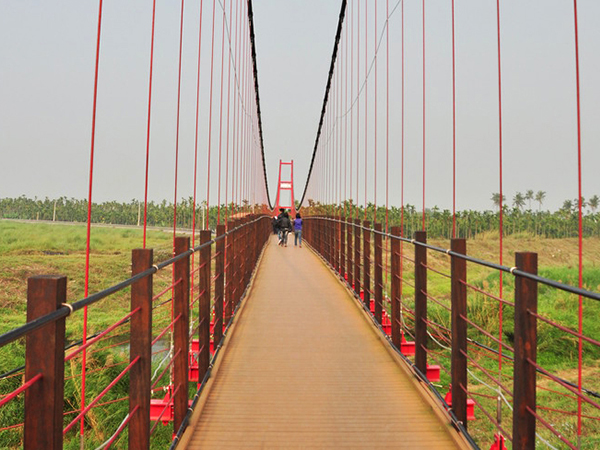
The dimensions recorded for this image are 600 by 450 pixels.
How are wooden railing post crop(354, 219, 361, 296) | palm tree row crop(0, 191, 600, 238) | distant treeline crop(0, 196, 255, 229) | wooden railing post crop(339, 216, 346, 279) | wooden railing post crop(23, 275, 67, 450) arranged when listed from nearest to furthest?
wooden railing post crop(23, 275, 67, 450)
wooden railing post crop(354, 219, 361, 296)
wooden railing post crop(339, 216, 346, 279)
palm tree row crop(0, 191, 600, 238)
distant treeline crop(0, 196, 255, 229)

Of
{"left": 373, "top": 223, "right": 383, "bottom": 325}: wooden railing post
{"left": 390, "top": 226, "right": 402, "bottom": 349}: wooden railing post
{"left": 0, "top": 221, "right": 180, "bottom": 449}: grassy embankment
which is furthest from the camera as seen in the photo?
{"left": 0, "top": 221, "right": 180, "bottom": 449}: grassy embankment

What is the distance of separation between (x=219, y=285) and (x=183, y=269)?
1448 mm

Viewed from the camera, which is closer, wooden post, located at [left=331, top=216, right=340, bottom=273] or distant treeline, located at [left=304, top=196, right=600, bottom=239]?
wooden post, located at [left=331, top=216, right=340, bottom=273]

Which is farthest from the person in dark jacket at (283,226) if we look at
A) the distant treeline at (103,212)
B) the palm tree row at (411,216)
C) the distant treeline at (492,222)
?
the distant treeline at (103,212)

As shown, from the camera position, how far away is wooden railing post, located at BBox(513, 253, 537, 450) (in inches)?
62.4

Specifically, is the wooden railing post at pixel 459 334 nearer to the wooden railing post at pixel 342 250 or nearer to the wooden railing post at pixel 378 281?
the wooden railing post at pixel 378 281

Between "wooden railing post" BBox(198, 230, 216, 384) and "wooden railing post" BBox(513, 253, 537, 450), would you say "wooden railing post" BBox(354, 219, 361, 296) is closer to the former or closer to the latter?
"wooden railing post" BBox(198, 230, 216, 384)

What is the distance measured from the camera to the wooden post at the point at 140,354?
166 cm

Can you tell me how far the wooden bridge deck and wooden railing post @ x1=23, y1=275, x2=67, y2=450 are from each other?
1.26m

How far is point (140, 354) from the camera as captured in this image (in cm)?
167

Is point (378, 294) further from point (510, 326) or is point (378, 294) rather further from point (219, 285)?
point (510, 326)

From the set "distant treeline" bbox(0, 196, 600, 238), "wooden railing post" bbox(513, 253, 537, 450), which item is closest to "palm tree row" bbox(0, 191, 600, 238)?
"distant treeline" bbox(0, 196, 600, 238)

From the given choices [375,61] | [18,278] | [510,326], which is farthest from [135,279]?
[18,278]

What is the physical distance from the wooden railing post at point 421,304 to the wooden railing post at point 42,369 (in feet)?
7.22
